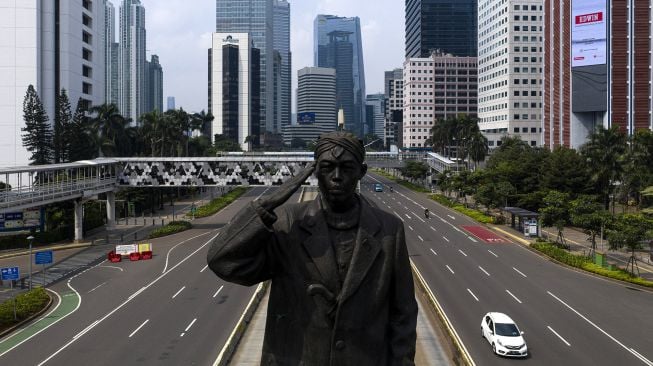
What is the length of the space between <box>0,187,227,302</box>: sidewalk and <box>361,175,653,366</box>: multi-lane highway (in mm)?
25859

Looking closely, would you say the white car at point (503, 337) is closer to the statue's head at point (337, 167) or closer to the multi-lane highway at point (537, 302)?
the multi-lane highway at point (537, 302)

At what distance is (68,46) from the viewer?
84.0 meters

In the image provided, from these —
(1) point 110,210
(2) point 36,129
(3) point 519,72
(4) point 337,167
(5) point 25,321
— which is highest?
(3) point 519,72

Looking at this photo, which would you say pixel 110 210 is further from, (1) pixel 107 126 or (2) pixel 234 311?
(2) pixel 234 311

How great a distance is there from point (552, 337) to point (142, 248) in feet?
109

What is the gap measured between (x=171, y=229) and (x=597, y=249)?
134 feet

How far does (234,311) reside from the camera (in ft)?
97.6

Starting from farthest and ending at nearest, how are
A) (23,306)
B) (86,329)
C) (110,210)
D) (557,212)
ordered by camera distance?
(110,210)
(557,212)
(23,306)
(86,329)

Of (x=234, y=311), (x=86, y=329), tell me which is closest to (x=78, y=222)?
(x=86, y=329)

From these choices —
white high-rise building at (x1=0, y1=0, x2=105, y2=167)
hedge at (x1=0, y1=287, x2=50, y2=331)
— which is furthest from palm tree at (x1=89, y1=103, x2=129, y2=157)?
hedge at (x1=0, y1=287, x2=50, y2=331)

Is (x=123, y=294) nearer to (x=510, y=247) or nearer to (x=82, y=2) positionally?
(x=510, y=247)

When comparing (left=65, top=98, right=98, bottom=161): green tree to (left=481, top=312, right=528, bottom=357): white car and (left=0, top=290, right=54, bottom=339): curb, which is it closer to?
(left=0, top=290, right=54, bottom=339): curb

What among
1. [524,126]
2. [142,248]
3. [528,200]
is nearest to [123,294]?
[142,248]

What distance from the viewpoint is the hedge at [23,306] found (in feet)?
93.8
